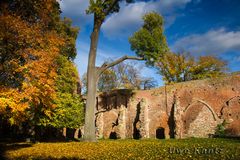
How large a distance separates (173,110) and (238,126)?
19.2 ft

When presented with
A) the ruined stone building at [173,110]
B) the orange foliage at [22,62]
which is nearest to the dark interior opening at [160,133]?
the ruined stone building at [173,110]

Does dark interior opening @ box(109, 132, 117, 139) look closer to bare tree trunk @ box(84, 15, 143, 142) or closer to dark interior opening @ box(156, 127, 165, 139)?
dark interior opening @ box(156, 127, 165, 139)

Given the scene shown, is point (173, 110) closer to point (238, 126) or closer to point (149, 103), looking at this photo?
point (149, 103)

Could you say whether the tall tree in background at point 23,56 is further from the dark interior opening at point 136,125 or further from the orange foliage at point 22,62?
the dark interior opening at point 136,125

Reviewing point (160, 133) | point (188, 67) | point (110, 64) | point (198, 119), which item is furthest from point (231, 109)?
point (188, 67)

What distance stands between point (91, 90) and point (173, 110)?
31.2 ft

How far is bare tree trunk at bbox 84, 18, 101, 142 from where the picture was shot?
52.7ft

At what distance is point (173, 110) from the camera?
22484 millimetres

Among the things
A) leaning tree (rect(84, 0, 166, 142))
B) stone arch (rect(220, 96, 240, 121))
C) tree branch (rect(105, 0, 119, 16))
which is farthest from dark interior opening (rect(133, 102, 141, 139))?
tree branch (rect(105, 0, 119, 16))

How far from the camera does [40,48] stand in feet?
40.1

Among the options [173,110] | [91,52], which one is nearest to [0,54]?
[91,52]

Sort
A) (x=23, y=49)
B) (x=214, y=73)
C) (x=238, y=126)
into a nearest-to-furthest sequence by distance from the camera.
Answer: (x=23, y=49) < (x=238, y=126) < (x=214, y=73)

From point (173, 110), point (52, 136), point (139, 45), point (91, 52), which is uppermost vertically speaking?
point (139, 45)

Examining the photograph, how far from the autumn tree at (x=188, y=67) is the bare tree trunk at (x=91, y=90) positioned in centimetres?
2353
